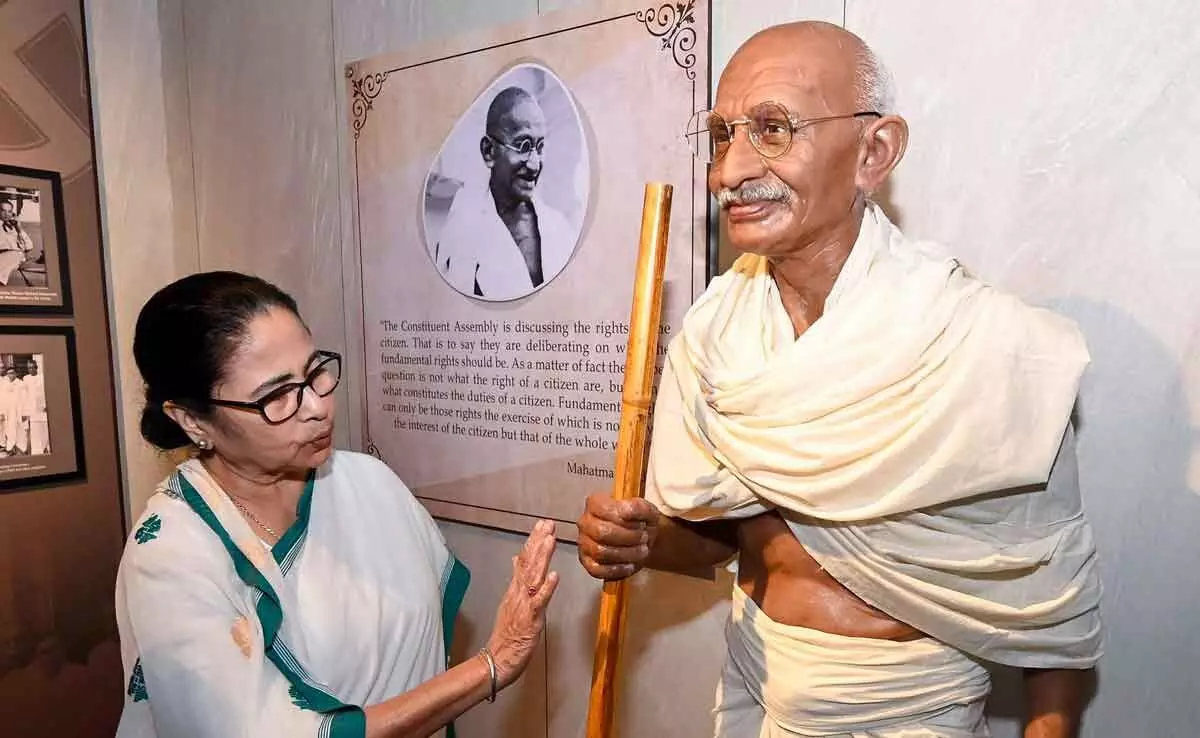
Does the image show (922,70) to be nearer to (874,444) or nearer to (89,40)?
(874,444)

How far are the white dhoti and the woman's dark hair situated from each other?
952mm

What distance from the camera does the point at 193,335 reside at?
117 centimetres

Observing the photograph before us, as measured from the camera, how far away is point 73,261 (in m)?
2.11

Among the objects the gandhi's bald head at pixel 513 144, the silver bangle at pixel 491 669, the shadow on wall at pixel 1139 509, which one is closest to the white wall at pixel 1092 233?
the shadow on wall at pixel 1139 509

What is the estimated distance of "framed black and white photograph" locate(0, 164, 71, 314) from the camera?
1.96 meters

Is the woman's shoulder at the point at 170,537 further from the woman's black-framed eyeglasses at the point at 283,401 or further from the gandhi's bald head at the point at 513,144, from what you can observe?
the gandhi's bald head at the point at 513,144

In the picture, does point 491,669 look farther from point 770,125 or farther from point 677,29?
point 677,29

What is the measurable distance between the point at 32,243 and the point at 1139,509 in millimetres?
2594

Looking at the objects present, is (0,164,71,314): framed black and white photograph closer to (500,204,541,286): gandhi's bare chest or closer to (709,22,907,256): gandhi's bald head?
(500,204,541,286): gandhi's bare chest

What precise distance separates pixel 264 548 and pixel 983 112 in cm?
134

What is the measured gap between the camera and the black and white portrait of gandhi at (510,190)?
1.55 meters

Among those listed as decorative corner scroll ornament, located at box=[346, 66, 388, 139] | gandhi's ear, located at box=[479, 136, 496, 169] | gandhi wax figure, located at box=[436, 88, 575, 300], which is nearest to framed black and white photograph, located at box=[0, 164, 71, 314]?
decorative corner scroll ornament, located at box=[346, 66, 388, 139]

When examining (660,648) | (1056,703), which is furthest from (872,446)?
(660,648)

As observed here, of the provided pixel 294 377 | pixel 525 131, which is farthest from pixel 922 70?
pixel 294 377
